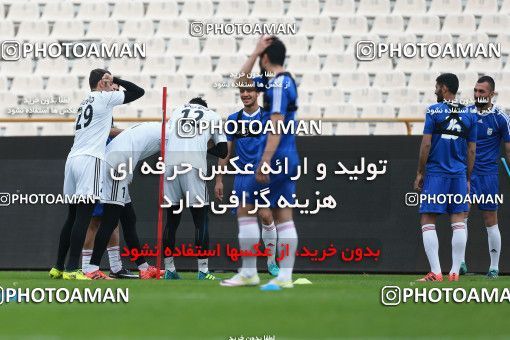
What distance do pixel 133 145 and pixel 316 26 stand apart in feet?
10.9

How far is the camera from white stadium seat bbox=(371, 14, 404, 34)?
991 centimetres

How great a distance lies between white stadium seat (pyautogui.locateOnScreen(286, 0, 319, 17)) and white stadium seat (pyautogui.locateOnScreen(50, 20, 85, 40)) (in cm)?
238

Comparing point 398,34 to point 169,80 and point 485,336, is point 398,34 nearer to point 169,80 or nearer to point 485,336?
point 169,80

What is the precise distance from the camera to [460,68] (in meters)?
10.0

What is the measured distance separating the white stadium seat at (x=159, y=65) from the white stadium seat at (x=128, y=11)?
0.57 meters

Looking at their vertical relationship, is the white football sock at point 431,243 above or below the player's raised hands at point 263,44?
below

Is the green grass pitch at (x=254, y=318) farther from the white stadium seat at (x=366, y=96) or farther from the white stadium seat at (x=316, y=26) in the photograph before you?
the white stadium seat at (x=316, y=26)

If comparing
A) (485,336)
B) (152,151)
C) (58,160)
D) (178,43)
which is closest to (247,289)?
(485,336)

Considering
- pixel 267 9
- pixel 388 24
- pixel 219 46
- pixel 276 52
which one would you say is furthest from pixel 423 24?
pixel 276 52

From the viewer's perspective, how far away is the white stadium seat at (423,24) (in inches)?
382

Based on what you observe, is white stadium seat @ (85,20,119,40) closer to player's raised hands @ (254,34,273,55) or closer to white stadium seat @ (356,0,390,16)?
white stadium seat @ (356,0,390,16)

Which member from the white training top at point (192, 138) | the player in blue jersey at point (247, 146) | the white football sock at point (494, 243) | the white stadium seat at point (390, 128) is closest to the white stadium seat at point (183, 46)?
the white stadium seat at point (390, 128)

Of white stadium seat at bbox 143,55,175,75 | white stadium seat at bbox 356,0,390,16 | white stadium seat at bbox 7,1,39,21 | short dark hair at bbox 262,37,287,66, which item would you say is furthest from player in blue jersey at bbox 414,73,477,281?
white stadium seat at bbox 7,1,39,21

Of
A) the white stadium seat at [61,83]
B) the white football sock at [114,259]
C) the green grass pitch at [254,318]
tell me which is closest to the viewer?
the green grass pitch at [254,318]
